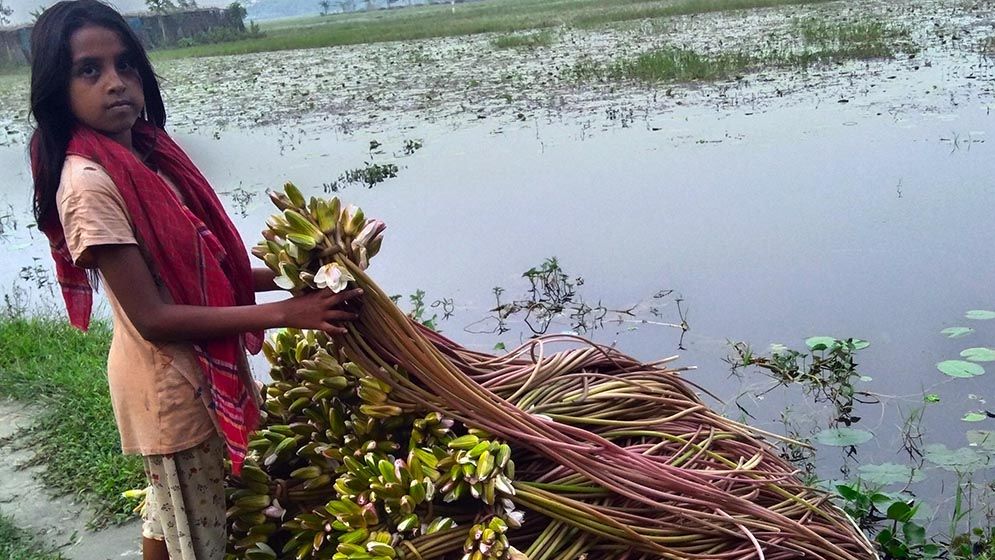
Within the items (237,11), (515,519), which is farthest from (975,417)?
(237,11)

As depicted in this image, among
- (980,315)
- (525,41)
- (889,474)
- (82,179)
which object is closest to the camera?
(82,179)

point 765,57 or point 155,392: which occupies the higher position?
point 765,57

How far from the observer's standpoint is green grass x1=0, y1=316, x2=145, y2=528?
299 cm

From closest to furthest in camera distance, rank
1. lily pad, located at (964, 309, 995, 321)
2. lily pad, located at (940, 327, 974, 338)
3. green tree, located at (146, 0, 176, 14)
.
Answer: lily pad, located at (940, 327, 974, 338)
lily pad, located at (964, 309, 995, 321)
green tree, located at (146, 0, 176, 14)

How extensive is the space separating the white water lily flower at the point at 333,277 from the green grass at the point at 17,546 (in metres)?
1.67

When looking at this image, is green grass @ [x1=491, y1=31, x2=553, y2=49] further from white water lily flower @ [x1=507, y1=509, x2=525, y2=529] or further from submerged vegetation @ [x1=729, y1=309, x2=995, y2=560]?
white water lily flower @ [x1=507, y1=509, x2=525, y2=529]

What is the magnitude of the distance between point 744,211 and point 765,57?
6016 mm

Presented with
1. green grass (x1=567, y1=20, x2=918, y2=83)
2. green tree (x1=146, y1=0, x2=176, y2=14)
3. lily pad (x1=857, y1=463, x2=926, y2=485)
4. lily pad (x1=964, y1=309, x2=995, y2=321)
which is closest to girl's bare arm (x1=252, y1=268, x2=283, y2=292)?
lily pad (x1=857, y1=463, x2=926, y2=485)

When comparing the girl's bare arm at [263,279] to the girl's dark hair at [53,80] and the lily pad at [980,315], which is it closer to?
the girl's dark hair at [53,80]

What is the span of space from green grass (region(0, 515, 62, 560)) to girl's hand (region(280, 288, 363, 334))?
5.20 feet

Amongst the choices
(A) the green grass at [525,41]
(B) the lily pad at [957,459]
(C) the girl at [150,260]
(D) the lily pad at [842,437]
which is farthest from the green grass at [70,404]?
(A) the green grass at [525,41]

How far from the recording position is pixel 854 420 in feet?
10.7

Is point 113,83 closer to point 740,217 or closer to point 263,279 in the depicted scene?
point 263,279

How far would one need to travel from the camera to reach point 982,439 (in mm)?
3004
